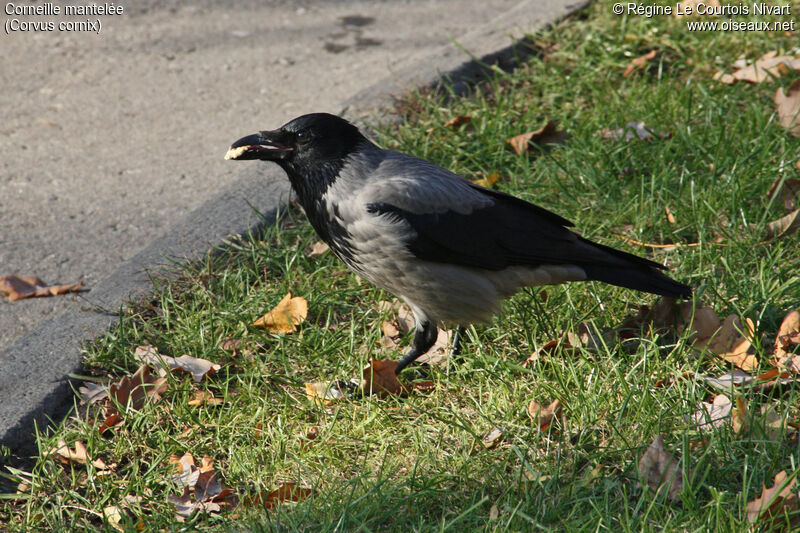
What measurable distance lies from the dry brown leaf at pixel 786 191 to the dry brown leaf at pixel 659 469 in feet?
5.95

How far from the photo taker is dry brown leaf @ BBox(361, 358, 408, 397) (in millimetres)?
3322

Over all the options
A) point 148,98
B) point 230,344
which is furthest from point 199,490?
point 148,98

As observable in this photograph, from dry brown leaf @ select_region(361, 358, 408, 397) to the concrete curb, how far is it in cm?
118

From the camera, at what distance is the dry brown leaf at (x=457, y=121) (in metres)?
4.88

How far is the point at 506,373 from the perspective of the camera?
3.27 meters

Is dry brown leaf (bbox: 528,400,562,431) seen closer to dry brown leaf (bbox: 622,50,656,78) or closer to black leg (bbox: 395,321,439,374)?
black leg (bbox: 395,321,439,374)

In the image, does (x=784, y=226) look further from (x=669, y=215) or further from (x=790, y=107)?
(x=790, y=107)

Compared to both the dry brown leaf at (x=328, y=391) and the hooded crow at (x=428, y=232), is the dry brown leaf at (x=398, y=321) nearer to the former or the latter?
the hooded crow at (x=428, y=232)

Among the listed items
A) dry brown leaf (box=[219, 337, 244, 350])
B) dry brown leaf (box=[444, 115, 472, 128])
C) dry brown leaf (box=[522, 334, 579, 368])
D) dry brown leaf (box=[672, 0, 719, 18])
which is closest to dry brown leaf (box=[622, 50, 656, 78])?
dry brown leaf (box=[672, 0, 719, 18])

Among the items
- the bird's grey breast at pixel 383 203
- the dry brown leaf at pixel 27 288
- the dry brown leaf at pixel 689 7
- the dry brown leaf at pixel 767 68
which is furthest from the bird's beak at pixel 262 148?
the dry brown leaf at pixel 689 7

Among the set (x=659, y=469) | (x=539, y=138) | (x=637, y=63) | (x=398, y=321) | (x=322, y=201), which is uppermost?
(x=637, y=63)

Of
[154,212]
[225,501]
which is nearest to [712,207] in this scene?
[225,501]

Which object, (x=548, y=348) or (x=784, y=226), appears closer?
(x=548, y=348)

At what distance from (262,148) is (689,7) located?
3486 millimetres
